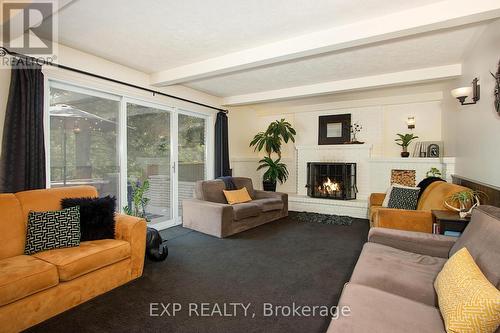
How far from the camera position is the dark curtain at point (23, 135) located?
2.62 meters

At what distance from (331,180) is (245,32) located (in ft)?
13.2

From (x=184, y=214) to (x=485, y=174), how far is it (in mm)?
3982

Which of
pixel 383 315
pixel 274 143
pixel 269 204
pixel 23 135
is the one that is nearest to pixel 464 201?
pixel 383 315

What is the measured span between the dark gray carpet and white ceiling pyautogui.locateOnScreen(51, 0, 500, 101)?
233 centimetres

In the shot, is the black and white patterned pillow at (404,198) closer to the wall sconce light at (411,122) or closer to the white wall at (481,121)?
the white wall at (481,121)

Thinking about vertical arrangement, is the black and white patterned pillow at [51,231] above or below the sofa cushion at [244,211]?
above

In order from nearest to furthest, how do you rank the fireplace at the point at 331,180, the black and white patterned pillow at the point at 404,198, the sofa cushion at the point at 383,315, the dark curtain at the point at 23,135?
the sofa cushion at the point at 383,315 < the dark curtain at the point at 23,135 < the black and white patterned pillow at the point at 404,198 < the fireplace at the point at 331,180

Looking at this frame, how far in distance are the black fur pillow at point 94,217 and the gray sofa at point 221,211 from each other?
5.32 ft

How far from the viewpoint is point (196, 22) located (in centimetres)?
254

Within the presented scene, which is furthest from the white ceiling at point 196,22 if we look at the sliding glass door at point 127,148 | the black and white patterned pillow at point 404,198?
the black and white patterned pillow at point 404,198

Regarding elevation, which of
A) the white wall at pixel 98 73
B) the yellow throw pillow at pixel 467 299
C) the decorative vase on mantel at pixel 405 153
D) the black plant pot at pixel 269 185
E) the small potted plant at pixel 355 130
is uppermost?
the white wall at pixel 98 73

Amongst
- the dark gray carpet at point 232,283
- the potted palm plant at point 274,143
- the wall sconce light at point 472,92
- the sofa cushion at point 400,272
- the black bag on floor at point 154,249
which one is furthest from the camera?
the potted palm plant at point 274,143

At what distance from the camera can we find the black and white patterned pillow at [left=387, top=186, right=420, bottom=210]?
3.63 metres

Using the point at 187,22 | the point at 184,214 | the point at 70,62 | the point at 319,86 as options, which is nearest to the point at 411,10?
the point at 187,22
